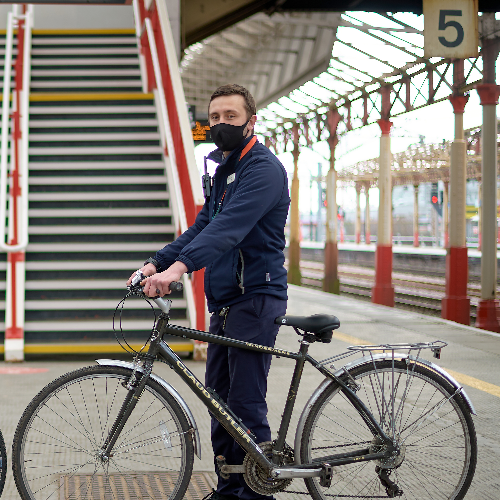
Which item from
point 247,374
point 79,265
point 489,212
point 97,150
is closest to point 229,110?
point 247,374

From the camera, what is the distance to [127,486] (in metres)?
3.21

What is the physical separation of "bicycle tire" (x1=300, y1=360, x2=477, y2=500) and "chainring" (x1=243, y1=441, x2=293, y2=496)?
0.44ft

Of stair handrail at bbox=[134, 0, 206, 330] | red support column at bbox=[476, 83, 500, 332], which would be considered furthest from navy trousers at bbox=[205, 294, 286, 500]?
red support column at bbox=[476, 83, 500, 332]

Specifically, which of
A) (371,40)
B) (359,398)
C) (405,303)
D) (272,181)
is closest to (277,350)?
(359,398)

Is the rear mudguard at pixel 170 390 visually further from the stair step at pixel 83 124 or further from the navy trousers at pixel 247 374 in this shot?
the stair step at pixel 83 124

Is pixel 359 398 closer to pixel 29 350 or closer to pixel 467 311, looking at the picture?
pixel 29 350

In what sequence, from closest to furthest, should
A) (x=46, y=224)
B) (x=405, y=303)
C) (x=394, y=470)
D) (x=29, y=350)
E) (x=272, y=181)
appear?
(x=272, y=181), (x=394, y=470), (x=29, y=350), (x=46, y=224), (x=405, y=303)

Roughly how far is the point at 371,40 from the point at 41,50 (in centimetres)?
638

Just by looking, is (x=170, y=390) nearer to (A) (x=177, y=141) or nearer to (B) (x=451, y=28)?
(A) (x=177, y=141)

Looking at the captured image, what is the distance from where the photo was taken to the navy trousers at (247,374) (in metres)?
2.67

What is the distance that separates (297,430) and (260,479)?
0.75ft

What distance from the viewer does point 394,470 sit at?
9.13ft

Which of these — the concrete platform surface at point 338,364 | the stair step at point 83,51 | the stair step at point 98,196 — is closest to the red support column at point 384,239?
the concrete platform surface at point 338,364

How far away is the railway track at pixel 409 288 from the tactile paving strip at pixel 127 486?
12.2 meters
